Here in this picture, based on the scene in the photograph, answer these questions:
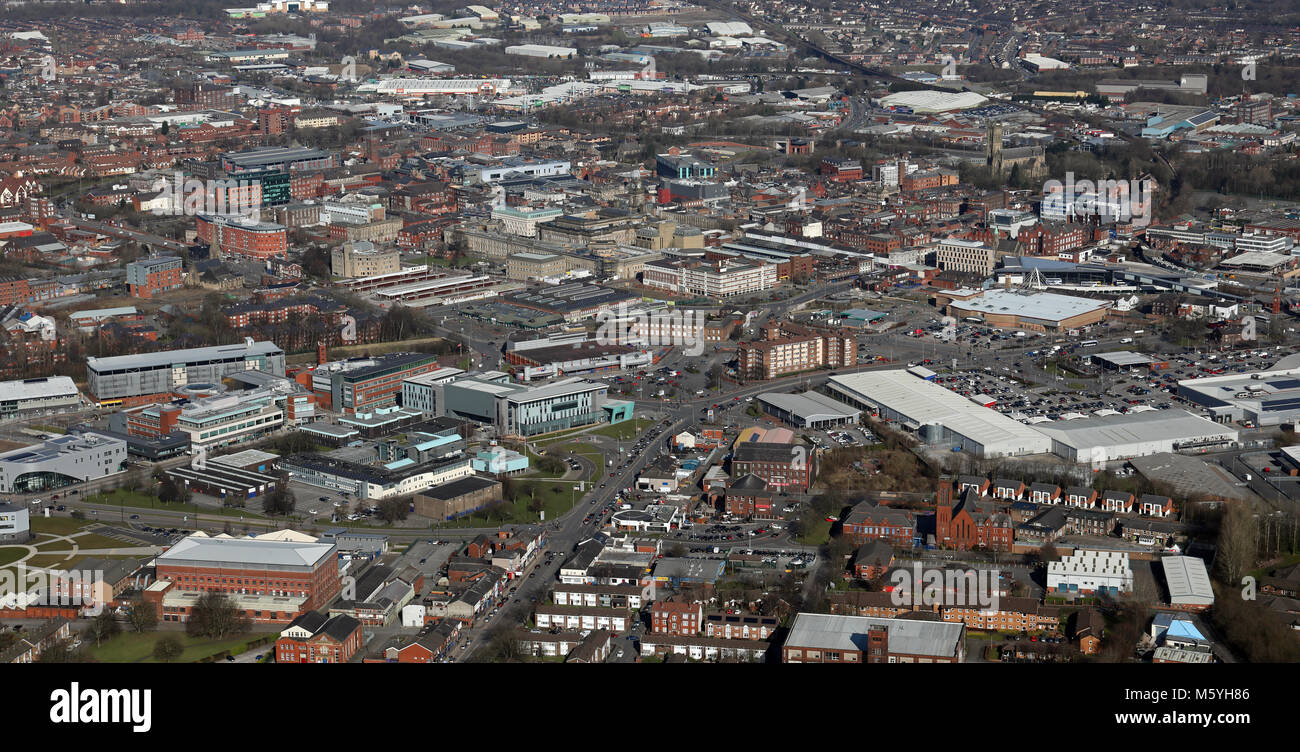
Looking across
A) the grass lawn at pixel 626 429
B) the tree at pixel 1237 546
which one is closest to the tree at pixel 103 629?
the grass lawn at pixel 626 429

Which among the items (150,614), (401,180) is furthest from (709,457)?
(401,180)

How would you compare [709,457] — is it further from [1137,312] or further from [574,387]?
[1137,312]

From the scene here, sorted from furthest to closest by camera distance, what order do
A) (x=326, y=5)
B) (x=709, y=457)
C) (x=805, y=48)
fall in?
1. (x=326, y=5)
2. (x=805, y=48)
3. (x=709, y=457)

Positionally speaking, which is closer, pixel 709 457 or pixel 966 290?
pixel 709 457

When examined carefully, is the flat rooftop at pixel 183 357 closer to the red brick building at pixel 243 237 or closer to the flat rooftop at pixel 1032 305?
the red brick building at pixel 243 237

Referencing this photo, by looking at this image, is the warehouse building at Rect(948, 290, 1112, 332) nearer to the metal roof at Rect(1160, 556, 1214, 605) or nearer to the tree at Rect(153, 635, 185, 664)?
the metal roof at Rect(1160, 556, 1214, 605)

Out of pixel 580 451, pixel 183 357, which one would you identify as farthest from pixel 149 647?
pixel 183 357
